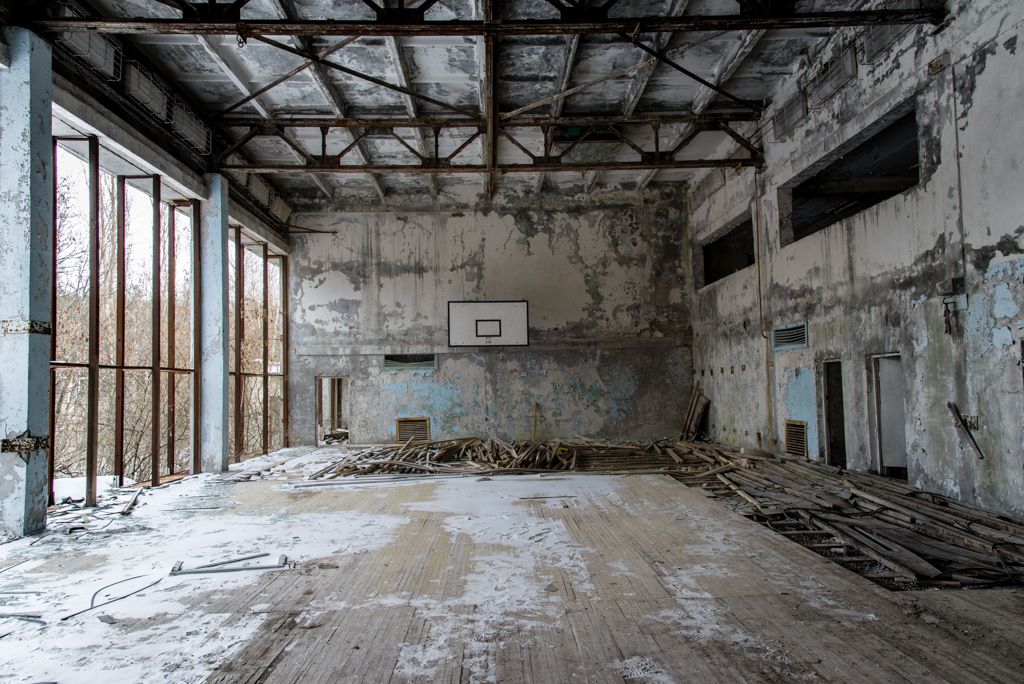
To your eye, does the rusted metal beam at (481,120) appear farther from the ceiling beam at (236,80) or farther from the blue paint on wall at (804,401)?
the blue paint on wall at (804,401)

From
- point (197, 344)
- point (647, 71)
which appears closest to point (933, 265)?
point (647, 71)

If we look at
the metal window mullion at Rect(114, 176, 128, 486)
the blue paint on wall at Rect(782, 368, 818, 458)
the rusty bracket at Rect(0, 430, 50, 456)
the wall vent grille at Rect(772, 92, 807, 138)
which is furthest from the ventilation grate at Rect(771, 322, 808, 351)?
the rusty bracket at Rect(0, 430, 50, 456)

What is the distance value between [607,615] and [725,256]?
12.2 m

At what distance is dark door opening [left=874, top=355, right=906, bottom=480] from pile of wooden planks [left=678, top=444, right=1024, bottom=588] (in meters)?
0.41

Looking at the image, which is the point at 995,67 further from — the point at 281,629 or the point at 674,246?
the point at 674,246

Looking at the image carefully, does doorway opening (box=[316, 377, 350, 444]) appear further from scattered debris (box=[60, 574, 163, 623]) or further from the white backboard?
scattered debris (box=[60, 574, 163, 623])

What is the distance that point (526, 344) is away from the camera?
1431cm

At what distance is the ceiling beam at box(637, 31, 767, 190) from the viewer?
822 centimetres

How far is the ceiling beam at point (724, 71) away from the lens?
27.0ft

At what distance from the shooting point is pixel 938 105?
6.48m

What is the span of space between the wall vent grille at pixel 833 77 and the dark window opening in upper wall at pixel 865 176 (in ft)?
3.34

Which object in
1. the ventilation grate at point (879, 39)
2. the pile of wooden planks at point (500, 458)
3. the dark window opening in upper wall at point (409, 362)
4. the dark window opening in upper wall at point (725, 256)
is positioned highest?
the ventilation grate at point (879, 39)

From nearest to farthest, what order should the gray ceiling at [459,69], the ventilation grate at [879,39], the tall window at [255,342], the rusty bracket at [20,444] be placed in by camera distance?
1. the rusty bracket at [20,444]
2. the ventilation grate at [879,39]
3. the gray ceiling at [459,69]
4. the tall window at [255,342]

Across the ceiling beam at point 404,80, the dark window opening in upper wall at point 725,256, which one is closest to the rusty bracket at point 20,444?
the ceiling beam at point 404,80
